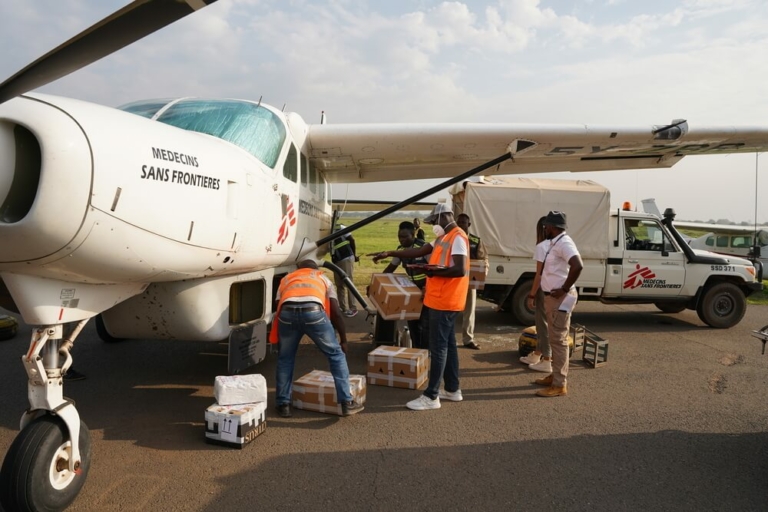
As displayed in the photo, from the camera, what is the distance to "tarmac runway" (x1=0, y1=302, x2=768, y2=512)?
10.3 feet

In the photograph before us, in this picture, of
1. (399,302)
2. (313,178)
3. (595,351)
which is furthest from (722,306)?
(313,178)

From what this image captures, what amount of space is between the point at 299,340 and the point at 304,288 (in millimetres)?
460

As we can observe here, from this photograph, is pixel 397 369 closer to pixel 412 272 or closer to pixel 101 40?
pixel 412 272

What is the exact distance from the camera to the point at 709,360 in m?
6.70

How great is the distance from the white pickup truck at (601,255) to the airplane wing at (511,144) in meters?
0.90

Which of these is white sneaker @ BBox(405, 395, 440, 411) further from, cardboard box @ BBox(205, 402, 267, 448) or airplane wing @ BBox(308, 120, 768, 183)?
airplane wing @ BBox(308, 120, 768, 183)

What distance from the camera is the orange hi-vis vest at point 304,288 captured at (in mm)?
4355

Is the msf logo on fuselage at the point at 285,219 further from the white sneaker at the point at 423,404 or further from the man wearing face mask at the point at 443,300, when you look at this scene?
the white sneaker at the point at 423,404

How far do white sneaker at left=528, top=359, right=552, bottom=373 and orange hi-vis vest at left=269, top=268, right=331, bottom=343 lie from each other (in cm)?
298

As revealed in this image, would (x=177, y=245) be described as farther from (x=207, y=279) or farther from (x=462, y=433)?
(x=462, y=433)

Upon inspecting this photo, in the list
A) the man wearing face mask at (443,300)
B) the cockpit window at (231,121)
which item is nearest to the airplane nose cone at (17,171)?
the cockpit window at (231,121)

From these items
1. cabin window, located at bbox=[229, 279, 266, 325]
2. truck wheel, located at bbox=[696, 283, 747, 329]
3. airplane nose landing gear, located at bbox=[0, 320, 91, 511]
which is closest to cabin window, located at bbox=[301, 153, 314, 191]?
cabin window, located at bbox=[229, 279, 266, 325]

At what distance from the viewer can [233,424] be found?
3.76m

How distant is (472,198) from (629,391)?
4.31 metres
